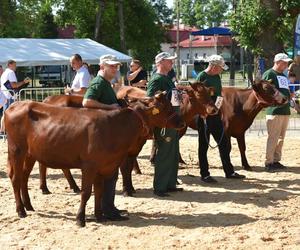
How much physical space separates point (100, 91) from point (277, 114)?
174 inches

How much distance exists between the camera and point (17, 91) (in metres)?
15.8

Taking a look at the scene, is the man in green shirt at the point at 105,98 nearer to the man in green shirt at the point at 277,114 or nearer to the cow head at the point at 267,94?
the cow head at the point at 267,94

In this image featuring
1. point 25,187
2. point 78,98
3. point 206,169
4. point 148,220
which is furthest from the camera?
point 206,169

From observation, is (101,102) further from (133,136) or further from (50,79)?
(50,79)

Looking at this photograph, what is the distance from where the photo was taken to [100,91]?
696cm

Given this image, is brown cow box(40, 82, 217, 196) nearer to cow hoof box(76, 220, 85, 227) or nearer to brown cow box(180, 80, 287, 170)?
brown cow box(180, 80, 287, 170)

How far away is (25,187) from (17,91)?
8712mm

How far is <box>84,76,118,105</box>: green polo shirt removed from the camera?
22.7ft

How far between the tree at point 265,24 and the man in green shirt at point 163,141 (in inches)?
445

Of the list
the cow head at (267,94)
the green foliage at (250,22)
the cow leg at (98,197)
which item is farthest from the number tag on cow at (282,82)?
the green foliage at (250,22)

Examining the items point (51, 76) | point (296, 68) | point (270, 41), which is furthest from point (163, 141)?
point (51, 76)

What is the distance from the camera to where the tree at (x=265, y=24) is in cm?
1872

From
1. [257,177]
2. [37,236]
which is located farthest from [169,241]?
[257,177]

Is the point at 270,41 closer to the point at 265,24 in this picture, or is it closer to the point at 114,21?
the point at 265,24
